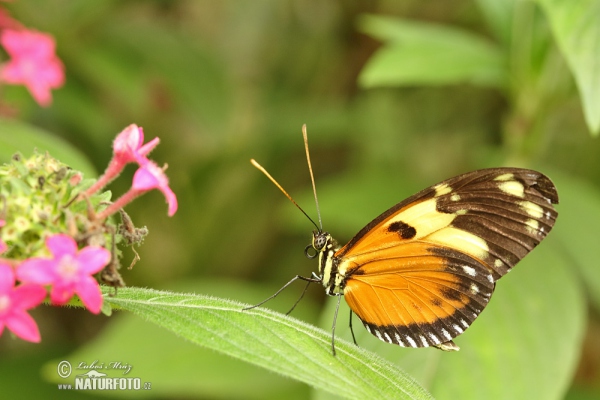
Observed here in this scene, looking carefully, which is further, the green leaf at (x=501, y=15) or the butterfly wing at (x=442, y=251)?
the green leaf at (x=501, y=15)

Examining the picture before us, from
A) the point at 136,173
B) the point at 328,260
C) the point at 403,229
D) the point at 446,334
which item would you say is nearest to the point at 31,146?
the point at 136,173

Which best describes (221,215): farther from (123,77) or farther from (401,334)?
(401,334)

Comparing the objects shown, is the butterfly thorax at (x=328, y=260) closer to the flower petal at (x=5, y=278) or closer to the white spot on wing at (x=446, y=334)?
the white spot on wing at (x=446, y=334)

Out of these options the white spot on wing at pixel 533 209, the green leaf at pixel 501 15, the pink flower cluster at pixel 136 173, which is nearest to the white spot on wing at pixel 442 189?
the white spot on wing at pixel 533 209

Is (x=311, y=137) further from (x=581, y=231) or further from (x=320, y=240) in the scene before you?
(x=320, y=240)

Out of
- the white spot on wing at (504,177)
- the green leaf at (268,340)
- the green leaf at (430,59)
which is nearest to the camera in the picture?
the green leaf at (268,340)

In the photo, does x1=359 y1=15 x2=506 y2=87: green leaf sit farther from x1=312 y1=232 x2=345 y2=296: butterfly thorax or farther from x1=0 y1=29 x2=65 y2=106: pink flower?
x1=0 y1=29 x2=65 y2=106: pink flower

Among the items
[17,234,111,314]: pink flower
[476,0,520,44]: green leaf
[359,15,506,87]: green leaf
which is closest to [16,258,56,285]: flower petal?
[17,234,111,314]: pink flower

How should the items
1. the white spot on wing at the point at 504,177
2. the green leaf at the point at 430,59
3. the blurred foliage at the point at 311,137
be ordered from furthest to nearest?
the green leaf at the point at 430,59 < the blurred foliage at the point at 311,137 < the white spot on wing at the point at 504,177
